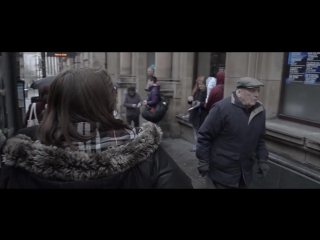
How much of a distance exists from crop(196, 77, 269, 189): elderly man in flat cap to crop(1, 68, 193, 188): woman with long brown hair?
5.32ft

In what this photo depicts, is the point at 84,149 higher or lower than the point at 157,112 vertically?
higher

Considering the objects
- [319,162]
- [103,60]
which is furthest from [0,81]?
[103,60]

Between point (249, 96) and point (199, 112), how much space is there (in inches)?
136

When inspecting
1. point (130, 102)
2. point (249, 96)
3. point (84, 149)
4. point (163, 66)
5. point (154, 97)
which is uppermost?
point (163, 66)

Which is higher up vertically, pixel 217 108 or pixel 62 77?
pixel 62 77

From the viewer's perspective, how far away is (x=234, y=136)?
2990 mm

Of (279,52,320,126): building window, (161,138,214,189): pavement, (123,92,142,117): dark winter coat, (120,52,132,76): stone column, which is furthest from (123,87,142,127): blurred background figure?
(120,52,132,76): stone column

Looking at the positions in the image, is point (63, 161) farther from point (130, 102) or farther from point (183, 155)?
point (130, 102)

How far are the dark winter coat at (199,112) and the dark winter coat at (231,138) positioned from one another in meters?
3.04

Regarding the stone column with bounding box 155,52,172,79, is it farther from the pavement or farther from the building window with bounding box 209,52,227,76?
the pavement

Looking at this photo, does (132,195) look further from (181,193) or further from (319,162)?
(319,162)

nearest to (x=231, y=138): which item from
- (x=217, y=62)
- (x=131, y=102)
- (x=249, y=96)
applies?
(x=249, y=96)

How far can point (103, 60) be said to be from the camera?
50.7ft
